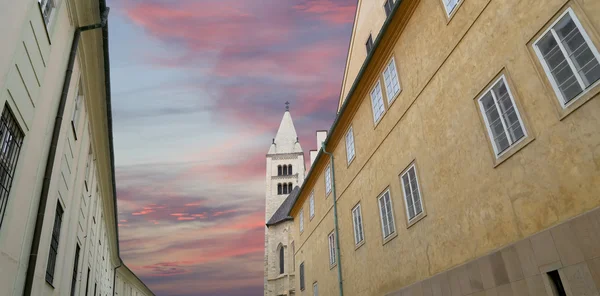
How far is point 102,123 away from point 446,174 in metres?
12.2

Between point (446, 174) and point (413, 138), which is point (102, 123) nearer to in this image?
point (413, 138)

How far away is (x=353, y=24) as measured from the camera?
20.4m

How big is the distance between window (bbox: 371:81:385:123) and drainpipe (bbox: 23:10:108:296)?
8.43 m

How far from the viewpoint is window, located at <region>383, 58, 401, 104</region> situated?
464 inches

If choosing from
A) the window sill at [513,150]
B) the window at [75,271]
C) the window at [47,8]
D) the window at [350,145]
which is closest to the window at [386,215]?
the window at [350,145]

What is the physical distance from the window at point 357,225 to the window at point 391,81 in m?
4.83

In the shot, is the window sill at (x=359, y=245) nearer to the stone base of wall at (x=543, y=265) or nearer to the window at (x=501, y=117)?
the stone base of wall at (x=543, y=265)

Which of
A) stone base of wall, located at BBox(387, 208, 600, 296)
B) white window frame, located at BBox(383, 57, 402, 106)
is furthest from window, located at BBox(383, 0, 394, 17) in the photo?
stone base of wall, located at BBox(387, 208, 600, 296)

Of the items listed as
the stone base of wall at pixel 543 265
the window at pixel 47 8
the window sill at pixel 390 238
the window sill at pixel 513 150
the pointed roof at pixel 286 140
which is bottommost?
the stone base of wall at pixel 543 265

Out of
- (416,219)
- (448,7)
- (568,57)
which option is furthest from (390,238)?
(568,57)

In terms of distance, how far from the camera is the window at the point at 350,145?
16.2 meters

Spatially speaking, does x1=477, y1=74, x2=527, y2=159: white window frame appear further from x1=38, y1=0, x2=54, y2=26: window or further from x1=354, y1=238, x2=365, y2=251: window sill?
x1=38, y1=0, x2=54, y2=26: window

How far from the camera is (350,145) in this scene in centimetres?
1656

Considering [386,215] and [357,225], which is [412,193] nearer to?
[386,215]
